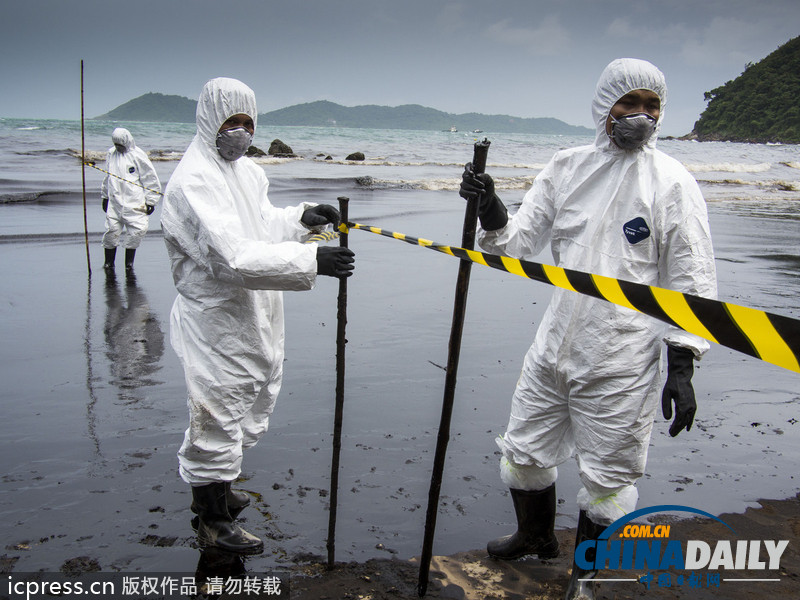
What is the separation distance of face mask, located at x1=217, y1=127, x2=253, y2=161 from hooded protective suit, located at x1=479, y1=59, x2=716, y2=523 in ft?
4.63

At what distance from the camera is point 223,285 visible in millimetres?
2914

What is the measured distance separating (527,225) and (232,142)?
55.4 inches

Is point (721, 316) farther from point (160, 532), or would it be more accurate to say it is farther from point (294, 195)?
point (294, 195)

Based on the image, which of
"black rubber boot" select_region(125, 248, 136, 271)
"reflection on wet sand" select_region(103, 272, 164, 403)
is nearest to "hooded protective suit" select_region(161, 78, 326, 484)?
"reflection on wet sand" select_region(103, 272, 164, 403)

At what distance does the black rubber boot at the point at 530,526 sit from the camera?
3.05m

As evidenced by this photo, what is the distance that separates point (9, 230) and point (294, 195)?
7.32m

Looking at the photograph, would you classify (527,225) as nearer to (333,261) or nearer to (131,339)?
(333,261)

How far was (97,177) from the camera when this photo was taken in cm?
1975

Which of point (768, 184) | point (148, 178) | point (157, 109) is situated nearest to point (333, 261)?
point (148, 178)

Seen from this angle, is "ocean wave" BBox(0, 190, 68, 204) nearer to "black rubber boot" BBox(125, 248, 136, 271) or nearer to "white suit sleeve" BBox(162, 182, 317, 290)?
"black rubber boot" BBox(125, 248, 136, 271)

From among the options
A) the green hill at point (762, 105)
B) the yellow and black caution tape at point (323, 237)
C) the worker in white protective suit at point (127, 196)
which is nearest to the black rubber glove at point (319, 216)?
the yellow and black caution tape at point (323, 237)

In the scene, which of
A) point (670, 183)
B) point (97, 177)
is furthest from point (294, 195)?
point (670, 183)

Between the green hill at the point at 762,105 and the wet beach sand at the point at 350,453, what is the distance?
92.5 metres

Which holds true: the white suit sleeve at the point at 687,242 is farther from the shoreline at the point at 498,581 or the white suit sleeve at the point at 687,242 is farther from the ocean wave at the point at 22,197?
the ocean wave at the point at 22,197
